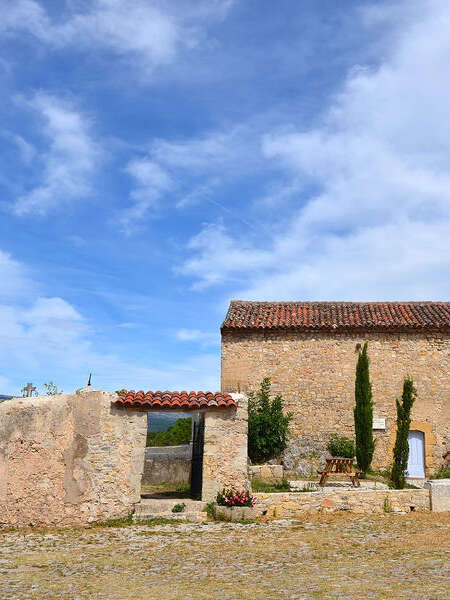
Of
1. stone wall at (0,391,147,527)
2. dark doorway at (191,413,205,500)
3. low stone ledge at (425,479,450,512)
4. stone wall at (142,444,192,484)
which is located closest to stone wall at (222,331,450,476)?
stone wall at (142,444,192,484)

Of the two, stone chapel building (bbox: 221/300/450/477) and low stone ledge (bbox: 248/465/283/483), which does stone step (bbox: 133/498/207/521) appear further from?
stone chapel building (bbox: 221/300/450/477)

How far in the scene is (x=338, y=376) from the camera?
2081cm

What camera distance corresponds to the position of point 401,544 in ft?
30.7

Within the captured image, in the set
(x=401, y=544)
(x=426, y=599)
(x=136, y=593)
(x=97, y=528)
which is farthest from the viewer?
(x=97, y=528)

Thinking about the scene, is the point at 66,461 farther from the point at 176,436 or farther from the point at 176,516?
the point at 176,436

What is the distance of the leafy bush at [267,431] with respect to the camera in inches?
739

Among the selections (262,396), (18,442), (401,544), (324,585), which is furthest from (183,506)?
(262,396)

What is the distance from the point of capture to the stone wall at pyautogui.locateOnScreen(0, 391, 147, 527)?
36.5 feet

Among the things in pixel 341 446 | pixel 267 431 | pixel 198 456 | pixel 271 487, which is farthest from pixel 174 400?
pixel 341 446

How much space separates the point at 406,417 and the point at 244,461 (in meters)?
4.99

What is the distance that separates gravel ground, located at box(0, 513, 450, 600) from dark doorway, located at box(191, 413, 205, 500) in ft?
5.55

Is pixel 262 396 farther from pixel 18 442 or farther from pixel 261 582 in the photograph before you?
pixel 261 582

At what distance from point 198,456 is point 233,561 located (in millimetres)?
5669

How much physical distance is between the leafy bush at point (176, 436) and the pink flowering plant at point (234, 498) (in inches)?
488
